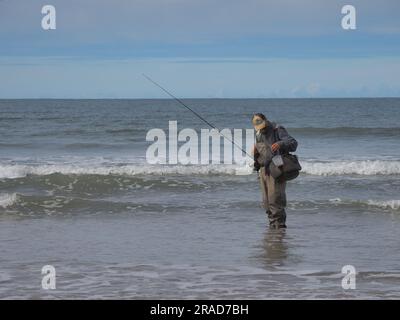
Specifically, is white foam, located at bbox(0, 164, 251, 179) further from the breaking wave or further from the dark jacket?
the dark jacket

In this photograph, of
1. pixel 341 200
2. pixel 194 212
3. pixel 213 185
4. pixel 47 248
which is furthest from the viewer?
pixel 213 185

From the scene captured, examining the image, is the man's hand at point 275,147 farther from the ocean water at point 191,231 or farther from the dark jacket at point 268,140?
the ocean water at point 191,231

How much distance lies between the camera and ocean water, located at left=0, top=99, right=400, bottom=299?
6.70 meters

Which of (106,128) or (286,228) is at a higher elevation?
(106,128)

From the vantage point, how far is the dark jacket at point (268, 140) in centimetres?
848

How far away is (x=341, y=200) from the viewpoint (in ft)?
40.5

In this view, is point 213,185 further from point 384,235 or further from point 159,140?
point 159,140

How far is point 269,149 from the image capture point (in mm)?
8539

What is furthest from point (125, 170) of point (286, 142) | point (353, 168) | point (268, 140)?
point (286, 142)

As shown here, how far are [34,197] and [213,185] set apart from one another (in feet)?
12.4

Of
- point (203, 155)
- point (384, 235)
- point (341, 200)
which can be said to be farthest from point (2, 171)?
point (384, 235)

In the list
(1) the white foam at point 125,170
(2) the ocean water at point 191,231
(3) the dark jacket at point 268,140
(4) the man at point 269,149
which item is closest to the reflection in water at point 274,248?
(2) the ocean water at point 191,231

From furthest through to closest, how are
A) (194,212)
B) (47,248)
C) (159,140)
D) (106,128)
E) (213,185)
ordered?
(106,128)
(159,140)
(213,185)
(194,212)
(47,248)

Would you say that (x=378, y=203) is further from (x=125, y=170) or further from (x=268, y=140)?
(x=125, y=170)
